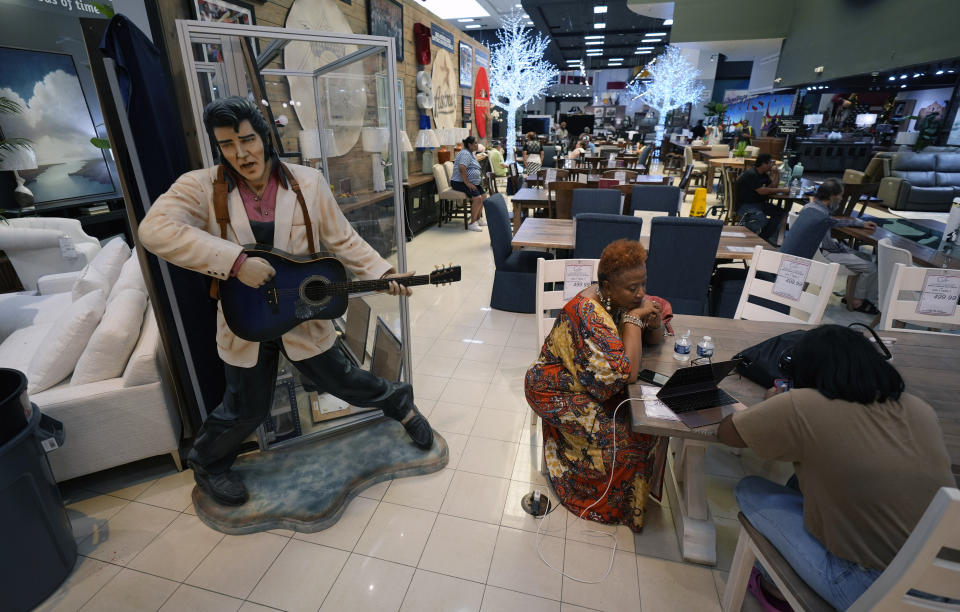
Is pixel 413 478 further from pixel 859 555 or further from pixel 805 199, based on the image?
pixel 805 199

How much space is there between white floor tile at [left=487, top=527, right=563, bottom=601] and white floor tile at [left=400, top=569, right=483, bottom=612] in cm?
10

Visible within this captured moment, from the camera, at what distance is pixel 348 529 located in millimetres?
2102

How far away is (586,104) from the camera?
28.8m

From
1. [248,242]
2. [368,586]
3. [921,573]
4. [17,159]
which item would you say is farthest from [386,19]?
[921,573]

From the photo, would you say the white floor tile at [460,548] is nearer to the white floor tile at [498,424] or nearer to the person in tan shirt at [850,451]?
the white floor tile at [498,424]

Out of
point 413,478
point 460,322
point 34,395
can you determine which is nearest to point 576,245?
point 460,322

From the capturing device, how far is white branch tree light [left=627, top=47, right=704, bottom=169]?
1750 cm

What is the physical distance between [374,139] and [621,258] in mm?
1899

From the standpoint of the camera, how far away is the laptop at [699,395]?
1.63m

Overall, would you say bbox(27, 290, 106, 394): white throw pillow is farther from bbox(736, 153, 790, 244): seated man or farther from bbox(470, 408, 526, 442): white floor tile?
bbox(736, 153, 790, 244): seated man

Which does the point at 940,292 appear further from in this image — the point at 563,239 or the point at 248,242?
the point at 248,242

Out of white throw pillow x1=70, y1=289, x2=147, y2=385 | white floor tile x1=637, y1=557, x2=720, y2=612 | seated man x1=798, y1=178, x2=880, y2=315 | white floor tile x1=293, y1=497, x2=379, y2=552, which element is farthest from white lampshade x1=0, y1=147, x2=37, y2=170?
seated man x1=798, y1=178, x2=880, y2=315

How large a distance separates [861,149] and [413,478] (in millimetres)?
14572

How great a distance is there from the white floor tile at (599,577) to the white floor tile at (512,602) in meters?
0.08
